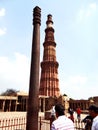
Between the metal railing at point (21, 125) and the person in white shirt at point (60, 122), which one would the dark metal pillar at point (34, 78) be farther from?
the person in white shirt at point (60, 122)

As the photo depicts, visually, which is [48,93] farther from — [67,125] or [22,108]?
[67,125]

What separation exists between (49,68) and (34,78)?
33.8 meters

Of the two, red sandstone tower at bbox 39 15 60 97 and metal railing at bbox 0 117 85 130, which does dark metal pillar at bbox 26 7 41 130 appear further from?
red sandstone tower at bbox 39 15 60 97

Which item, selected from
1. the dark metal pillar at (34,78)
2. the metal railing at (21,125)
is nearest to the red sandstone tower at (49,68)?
the metal railing at (21,125)

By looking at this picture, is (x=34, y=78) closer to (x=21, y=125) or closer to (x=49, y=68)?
(x=21, y=125)

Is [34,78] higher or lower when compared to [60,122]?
higher

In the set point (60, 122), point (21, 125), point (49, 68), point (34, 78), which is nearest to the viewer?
point (60, 122)

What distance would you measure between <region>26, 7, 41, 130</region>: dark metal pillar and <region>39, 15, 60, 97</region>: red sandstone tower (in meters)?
32.1

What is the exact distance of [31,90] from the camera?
6.20 meters

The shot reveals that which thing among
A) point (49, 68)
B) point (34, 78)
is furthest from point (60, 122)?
point (49, 68)

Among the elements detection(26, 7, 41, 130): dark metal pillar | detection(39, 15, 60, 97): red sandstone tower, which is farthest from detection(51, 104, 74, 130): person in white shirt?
detection(39, 15, 60, 97): red sandstone tower

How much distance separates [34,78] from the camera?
252 inches

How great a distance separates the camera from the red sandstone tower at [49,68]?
3925 cm

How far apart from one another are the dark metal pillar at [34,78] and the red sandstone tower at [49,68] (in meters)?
32.1
